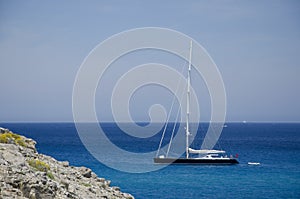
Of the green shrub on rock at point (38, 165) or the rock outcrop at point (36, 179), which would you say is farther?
the green shrub on rock at point (38, 165)

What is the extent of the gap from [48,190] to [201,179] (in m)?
46.7

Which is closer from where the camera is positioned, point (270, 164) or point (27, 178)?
point (27, 178)

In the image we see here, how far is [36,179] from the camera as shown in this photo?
44.7 ft

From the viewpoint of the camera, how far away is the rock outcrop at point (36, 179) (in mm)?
13062

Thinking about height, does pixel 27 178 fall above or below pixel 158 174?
above

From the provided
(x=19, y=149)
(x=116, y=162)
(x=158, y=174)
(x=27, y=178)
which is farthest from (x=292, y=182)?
(x=27, y=178)

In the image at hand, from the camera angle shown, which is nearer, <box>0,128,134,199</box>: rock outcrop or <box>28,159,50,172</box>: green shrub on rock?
<box>0,128,134,199</box>: rock outcrop

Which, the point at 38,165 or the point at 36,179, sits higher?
the point at 38,165

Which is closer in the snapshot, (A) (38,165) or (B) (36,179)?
(B) (36,179)

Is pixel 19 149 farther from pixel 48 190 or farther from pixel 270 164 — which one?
pixel 270 164

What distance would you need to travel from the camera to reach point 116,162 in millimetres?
74625

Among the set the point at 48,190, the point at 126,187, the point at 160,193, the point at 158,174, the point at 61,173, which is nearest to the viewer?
the point at 48,190

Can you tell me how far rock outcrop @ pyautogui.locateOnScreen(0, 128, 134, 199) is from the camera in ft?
42.9

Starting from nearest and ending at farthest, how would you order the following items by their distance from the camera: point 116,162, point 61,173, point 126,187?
1. point 61,173
2. point 126,187
3. point 116,162
